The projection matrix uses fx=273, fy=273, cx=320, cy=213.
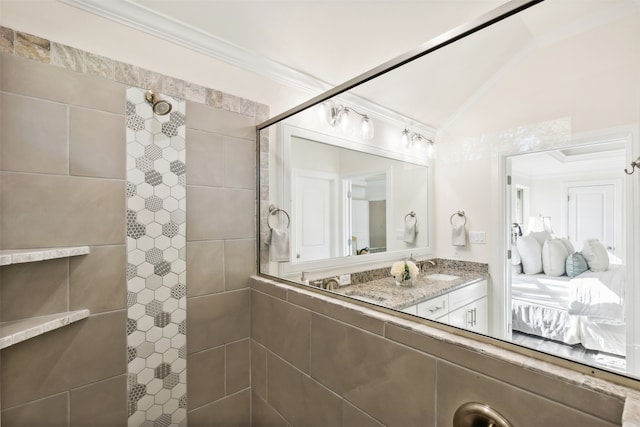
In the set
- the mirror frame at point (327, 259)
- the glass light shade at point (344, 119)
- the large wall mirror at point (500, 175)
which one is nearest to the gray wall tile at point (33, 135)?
the large wall mirror at point (500, 175)

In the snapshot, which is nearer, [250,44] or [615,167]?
[615,167]

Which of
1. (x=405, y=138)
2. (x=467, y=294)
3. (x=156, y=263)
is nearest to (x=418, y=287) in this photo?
(x=467, y=294)

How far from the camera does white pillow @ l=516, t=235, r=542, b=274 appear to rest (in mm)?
1178

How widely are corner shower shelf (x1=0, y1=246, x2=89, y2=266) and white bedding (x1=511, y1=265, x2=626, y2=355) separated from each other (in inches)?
60.1

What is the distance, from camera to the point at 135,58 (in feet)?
4.02

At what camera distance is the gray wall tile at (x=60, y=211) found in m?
0.95

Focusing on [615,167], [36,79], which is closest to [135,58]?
[36,79]

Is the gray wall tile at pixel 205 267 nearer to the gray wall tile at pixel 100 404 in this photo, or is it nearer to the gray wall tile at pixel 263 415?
the gray wall tile at pixel 100 404

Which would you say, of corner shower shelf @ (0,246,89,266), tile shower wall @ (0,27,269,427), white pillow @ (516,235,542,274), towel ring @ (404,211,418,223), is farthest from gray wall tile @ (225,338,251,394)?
white pillow @ (516,235,542,274)

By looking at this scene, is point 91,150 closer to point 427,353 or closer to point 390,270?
point 427,353

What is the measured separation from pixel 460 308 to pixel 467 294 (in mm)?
241

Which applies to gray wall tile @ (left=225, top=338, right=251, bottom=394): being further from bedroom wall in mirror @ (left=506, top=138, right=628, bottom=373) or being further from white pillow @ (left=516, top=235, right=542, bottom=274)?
white pillow @ (left=516, top=235, right=542, bottom=274)

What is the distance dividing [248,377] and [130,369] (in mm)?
592

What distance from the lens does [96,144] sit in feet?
3.61
